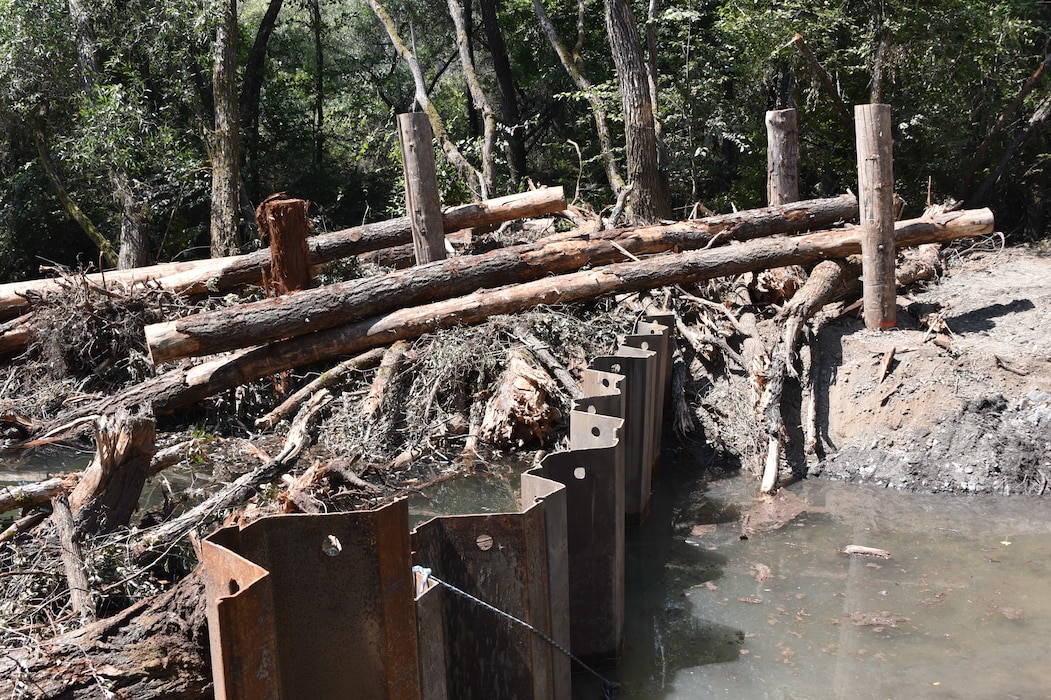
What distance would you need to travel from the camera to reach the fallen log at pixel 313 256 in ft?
34.2

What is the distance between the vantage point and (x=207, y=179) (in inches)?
632

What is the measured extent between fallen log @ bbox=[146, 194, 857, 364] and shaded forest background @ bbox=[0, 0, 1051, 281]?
1.33 metres

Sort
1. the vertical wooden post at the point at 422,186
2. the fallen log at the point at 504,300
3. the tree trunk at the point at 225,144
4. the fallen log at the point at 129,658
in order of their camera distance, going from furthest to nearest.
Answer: the tree trunk at the point at 225,144 < the vertical wooden post at the point at 422,186 < the fallen log at the point at 504,300 < the fallen log at the point at 129,658

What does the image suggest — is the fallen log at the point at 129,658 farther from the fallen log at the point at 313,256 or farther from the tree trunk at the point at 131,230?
the tree trunk at the point at 131,230

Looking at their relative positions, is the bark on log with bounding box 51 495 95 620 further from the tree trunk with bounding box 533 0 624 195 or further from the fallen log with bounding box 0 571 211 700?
the tree trunk with bounding box 533 0 624 195

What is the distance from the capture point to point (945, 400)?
24.0ft

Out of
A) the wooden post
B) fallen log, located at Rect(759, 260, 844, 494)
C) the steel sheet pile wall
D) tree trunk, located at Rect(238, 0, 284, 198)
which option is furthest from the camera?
tree trunk, located at Rect(238, 0, 284, 198)

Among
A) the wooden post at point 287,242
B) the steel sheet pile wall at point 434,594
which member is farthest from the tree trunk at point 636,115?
the steel sheet pile wall at point 434,594

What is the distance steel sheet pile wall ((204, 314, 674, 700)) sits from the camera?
2906 millimetres

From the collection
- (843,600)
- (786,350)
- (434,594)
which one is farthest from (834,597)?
(434,594)

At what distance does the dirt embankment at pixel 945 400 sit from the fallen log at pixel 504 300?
2.82 ft

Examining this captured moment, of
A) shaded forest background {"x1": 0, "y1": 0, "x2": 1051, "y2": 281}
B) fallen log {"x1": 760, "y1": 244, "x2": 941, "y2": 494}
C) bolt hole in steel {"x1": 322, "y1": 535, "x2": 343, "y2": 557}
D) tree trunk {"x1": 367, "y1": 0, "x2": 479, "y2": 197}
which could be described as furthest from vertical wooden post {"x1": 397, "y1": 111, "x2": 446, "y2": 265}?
bolt hole in steel {"x1": 322, "y1": 535, "x2": 343, "y2": 557}

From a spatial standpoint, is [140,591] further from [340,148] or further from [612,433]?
[340,148]

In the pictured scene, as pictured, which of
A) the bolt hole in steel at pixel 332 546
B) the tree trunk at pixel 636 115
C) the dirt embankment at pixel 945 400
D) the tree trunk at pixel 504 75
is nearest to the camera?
the bolt hole in steel at pixel 332 546
